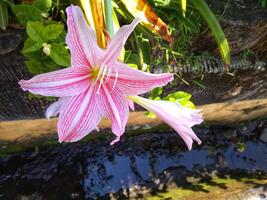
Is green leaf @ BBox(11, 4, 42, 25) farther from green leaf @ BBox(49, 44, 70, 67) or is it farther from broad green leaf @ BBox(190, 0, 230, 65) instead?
broad green leaf @ BBox(190, 0, 230, 65)

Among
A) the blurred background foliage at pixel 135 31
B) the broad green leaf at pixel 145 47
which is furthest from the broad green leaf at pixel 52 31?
the broad green leaf at pixel 145 47

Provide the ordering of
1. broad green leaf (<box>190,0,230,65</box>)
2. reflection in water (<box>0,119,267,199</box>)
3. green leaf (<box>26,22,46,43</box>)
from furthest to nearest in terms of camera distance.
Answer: reflection in water (<box>0,119,267,199</box>) < broad green leaf (<box>190,0,230,65</box>) < green leaf (<box>26,22,46,43</box>)

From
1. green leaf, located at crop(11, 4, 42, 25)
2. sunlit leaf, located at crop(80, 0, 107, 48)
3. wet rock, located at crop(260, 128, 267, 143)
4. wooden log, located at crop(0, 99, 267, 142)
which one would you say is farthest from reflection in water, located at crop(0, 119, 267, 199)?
sunlit leaf, located at crop(80, 0, 107, 48)

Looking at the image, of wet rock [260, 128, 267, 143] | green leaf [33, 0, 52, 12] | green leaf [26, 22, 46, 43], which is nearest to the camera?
green leaf [26, 22, 46, 43]

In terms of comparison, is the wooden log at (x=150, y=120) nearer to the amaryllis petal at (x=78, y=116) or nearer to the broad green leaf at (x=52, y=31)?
the broad green leaf at (x=52, y=31)

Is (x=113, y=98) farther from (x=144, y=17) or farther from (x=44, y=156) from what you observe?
(x=44, y=156)

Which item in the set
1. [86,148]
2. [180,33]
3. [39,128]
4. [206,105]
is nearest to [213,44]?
[180,33]
